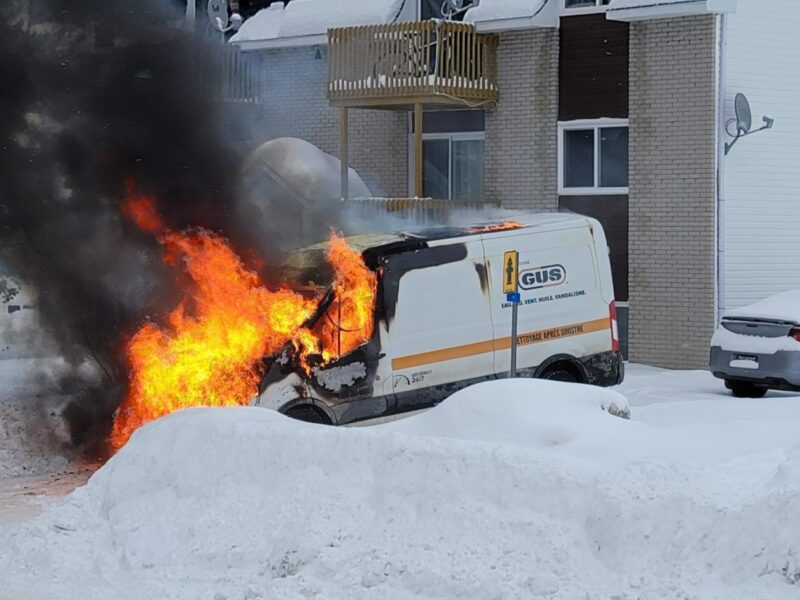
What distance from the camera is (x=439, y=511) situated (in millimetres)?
8445

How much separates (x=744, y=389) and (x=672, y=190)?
13.9ft

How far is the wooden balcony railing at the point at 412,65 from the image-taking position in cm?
2186

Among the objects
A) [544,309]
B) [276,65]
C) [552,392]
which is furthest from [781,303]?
[276,65]

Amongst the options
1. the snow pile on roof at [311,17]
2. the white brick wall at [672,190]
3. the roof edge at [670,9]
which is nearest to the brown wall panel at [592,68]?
the white brick wall at [672,190]

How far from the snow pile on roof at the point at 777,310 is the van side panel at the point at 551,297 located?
281cm

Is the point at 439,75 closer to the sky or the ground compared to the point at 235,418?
closer to the sky

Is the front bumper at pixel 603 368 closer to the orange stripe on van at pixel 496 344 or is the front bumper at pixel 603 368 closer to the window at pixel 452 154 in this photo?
the orange stripe on van at pixel 496 344

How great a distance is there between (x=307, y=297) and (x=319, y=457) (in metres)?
4.60

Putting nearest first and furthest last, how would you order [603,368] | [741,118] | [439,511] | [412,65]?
[439,511]
[603,368]
[741,118]
[412,65]

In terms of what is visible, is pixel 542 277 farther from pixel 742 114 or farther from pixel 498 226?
pixel 742 114

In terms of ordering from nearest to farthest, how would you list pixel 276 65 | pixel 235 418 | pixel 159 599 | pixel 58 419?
1. pixel 159 599
2. pixel 235 418
3. pixel 58 419
4. pixel 276 65

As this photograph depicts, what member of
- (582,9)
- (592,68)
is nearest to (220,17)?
(582,9)

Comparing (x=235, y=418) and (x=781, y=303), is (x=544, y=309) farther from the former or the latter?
(x=235, y=418)

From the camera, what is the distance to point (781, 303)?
1780 centimetres
